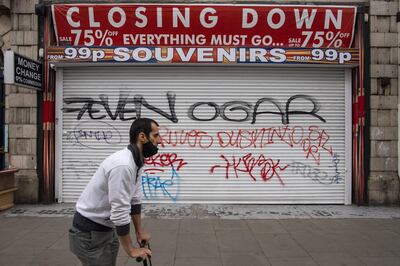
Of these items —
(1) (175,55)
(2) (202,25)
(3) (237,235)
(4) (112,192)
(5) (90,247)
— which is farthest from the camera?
(2) (202,25)

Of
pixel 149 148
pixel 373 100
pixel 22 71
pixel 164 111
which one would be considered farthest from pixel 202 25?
pixel 149 148

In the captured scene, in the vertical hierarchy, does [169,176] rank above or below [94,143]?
below

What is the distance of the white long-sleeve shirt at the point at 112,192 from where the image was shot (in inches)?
114

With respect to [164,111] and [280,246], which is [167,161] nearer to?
[164,111]

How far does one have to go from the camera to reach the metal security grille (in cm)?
955

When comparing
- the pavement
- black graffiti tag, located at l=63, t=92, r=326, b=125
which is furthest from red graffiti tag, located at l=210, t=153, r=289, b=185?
black graffiti tag, located at l=63, t=92, r=326, b=125

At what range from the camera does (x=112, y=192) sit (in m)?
2.91

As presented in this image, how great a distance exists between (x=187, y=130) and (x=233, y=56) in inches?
77.9

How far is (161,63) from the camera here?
9.14m

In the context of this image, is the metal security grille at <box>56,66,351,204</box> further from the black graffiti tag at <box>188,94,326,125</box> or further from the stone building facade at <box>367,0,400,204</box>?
the stone building facade at <box>367,0,400,204</box>

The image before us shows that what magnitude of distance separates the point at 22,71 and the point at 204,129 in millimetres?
4042

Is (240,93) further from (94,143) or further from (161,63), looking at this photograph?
(94,143)

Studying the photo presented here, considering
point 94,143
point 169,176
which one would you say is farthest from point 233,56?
point 94,143

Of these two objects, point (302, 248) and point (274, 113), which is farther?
point (274, 113)
